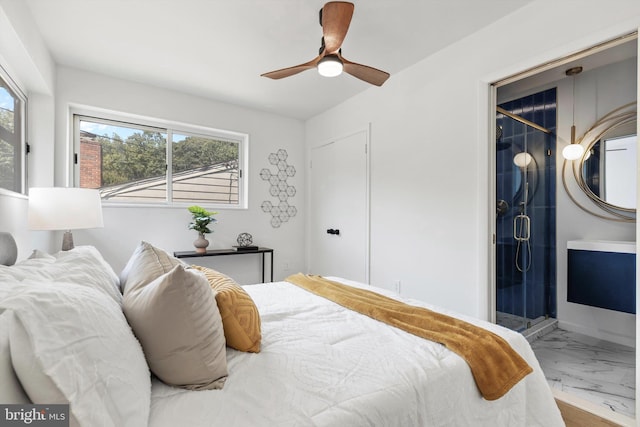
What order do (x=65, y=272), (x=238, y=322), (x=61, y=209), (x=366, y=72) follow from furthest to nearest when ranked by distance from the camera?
1. (x=366, y=72)
2. (x=61, y=209)
3. (x=238, y=322)
4. (x=65, y=272)

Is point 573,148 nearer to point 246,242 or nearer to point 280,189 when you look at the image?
point 280,189

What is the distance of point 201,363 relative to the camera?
946mm

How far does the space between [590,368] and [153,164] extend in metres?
4.39

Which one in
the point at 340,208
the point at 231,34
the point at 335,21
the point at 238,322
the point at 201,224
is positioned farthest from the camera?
the point at 340,208

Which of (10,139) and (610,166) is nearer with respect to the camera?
(10,139)

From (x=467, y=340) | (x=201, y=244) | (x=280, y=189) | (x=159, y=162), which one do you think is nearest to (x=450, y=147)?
(x=467, y=340)

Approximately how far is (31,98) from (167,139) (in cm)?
116

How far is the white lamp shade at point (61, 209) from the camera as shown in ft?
6.64

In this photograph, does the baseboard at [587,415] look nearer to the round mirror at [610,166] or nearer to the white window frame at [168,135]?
the round mirror at [610,166]

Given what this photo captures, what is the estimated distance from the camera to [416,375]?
1053 millimetres

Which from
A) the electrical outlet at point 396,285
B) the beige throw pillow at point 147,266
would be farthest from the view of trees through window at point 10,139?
the electrical outlet at point 396,285

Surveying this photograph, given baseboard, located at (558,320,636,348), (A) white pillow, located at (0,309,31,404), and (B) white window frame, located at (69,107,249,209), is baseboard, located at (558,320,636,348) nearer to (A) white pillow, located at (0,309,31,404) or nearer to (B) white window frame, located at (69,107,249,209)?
(B) white window frame, located at (69,107,249,209)

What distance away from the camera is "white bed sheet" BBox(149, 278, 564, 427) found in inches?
33.8

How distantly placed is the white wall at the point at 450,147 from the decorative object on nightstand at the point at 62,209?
98.6 inches
